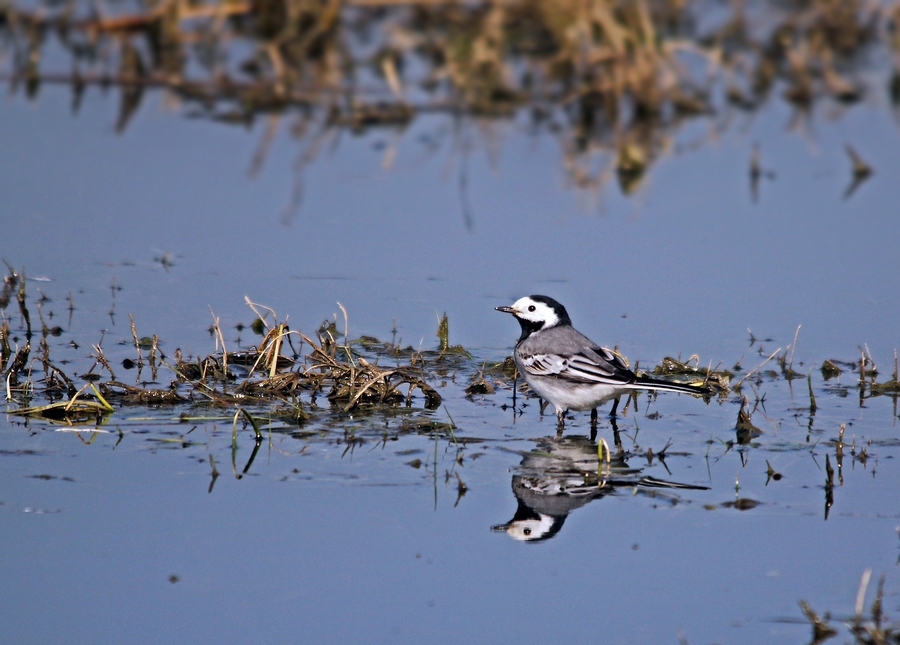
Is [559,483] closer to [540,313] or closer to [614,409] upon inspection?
[614,409]

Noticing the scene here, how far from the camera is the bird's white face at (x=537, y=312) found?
8.52 m

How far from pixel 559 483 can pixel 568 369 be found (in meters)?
1.10

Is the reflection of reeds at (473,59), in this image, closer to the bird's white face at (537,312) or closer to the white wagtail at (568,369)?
the bird's white face at (537,312)

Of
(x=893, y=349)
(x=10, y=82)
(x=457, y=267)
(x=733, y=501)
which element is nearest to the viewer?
(x=733, y=501)

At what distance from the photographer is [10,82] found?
15.4m

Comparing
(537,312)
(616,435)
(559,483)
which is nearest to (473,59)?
(537,312)

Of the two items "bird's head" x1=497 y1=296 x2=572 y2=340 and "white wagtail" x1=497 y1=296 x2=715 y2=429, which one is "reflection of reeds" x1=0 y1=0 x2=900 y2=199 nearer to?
"bird's head" x1=497 y1=296 x2=572 y2=340

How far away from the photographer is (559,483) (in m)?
6.91

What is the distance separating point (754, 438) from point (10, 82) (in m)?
11.2

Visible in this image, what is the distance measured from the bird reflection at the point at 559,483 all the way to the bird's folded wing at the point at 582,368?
0.40 meters

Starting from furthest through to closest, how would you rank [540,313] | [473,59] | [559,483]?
[473,59]
[540,313]
[559,483]

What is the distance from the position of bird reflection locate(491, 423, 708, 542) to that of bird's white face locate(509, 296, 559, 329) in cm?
109

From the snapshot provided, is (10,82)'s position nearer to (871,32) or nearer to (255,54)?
(255,54)

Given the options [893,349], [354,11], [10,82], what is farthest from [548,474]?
[354,11]
